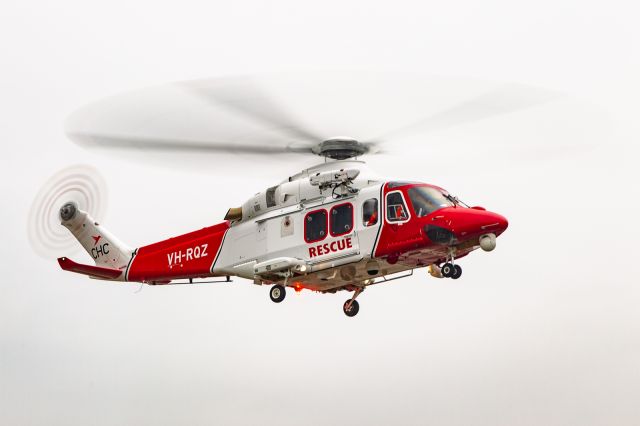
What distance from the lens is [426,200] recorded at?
91.4 ft

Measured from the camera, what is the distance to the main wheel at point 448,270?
2712 cm

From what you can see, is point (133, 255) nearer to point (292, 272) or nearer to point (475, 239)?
point (292, 272)

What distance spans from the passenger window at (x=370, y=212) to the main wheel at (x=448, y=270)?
6.45 feet

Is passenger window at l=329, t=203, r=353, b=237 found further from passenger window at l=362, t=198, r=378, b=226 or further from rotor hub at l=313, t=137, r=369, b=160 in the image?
rotor hub at l=313, t=137, r=369, b=160

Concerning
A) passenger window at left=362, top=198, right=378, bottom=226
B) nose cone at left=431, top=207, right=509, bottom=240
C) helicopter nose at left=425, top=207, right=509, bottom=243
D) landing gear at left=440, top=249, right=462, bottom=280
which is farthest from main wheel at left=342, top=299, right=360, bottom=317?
nose cone at left=431, top=207, right=509, bottom=240

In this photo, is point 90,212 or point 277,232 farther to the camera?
point 90,212

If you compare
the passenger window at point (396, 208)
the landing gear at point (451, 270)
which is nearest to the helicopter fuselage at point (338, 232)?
the passenger window at point (396, 208)

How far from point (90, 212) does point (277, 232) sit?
23.4 ft

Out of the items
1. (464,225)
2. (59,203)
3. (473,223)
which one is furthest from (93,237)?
(473,223)

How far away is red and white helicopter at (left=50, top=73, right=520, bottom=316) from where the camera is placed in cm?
2742

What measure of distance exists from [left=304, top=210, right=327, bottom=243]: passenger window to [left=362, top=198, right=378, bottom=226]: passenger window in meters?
1.04

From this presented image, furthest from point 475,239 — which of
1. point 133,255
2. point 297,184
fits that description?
point 133,255

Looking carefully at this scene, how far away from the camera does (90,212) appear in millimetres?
34156

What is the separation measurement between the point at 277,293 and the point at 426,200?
4.33 metres
